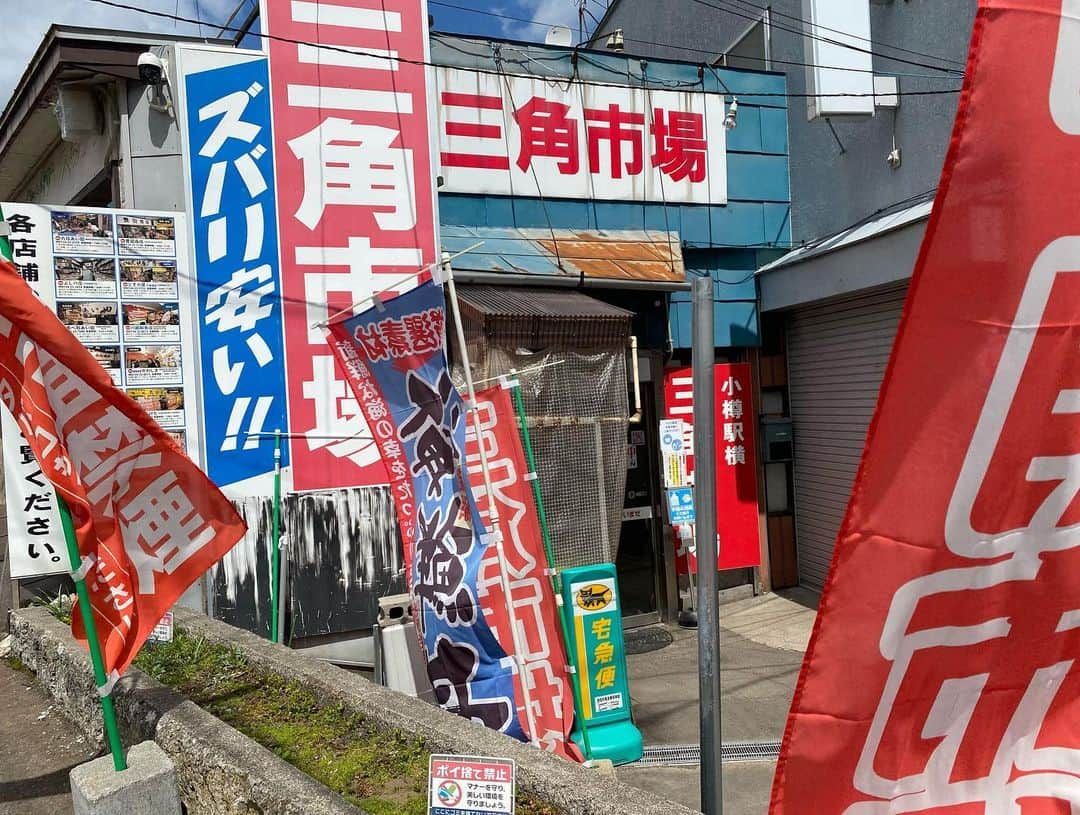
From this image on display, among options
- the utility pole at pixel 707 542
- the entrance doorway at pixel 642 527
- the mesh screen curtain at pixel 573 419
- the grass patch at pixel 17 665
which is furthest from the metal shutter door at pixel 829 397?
the grass patch at pixel 17 665

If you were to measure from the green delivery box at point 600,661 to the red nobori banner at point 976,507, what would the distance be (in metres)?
4.33

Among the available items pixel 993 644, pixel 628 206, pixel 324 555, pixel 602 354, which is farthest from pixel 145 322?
pixel 993 644

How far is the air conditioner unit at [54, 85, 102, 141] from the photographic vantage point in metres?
8.57

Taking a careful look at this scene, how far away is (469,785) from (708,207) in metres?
7.93

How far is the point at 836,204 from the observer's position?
9.66 metres

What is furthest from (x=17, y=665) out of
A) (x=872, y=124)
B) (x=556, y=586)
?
(x=872, y=124)

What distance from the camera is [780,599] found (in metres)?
10.2

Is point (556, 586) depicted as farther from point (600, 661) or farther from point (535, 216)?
point (535, 216)

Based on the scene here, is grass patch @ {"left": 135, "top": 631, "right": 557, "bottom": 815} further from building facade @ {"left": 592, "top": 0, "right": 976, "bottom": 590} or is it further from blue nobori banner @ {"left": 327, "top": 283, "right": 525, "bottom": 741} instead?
building facade @ {"left": 592, "top": 0, "right": 976, "bottom": 590}

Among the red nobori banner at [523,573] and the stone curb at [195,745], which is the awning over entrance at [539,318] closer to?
the red nobori banner at [523,573]

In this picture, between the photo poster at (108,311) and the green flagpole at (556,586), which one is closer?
the green flagpole at (556,586)

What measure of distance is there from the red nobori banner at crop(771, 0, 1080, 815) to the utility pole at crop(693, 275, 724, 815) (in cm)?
148

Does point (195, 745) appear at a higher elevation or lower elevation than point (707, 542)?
lower

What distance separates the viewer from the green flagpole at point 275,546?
24.2 ft
